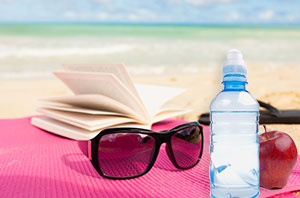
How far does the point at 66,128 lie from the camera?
5.73 ft

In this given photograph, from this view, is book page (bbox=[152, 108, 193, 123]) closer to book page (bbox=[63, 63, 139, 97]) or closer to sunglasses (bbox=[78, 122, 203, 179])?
book page (bbox=[63, 63, 139, 97])

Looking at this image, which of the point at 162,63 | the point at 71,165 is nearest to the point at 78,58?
the point at 162,63

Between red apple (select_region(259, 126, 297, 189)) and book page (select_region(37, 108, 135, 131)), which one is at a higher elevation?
book page (select_region(37, 108, 135, 131))

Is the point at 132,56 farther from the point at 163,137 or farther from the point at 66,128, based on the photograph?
the point at 163,137

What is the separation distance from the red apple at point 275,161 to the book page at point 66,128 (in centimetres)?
73

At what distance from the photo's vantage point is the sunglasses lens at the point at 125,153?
3.78 ft

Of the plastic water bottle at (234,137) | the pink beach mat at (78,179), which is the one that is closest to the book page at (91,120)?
the pink beach mat at (78,179)

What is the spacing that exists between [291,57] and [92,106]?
27.0 feet

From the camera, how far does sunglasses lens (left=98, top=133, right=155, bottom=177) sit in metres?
1.15

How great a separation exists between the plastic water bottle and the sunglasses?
0.54 feet

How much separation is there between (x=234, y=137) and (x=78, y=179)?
1.80ft

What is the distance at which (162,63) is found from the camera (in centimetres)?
790

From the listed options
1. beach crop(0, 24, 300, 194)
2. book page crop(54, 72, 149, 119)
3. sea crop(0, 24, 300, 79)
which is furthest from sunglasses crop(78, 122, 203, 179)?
sea crop(0, 24, 300, 79)

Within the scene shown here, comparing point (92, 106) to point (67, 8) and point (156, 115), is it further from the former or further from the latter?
point (67, 8)
